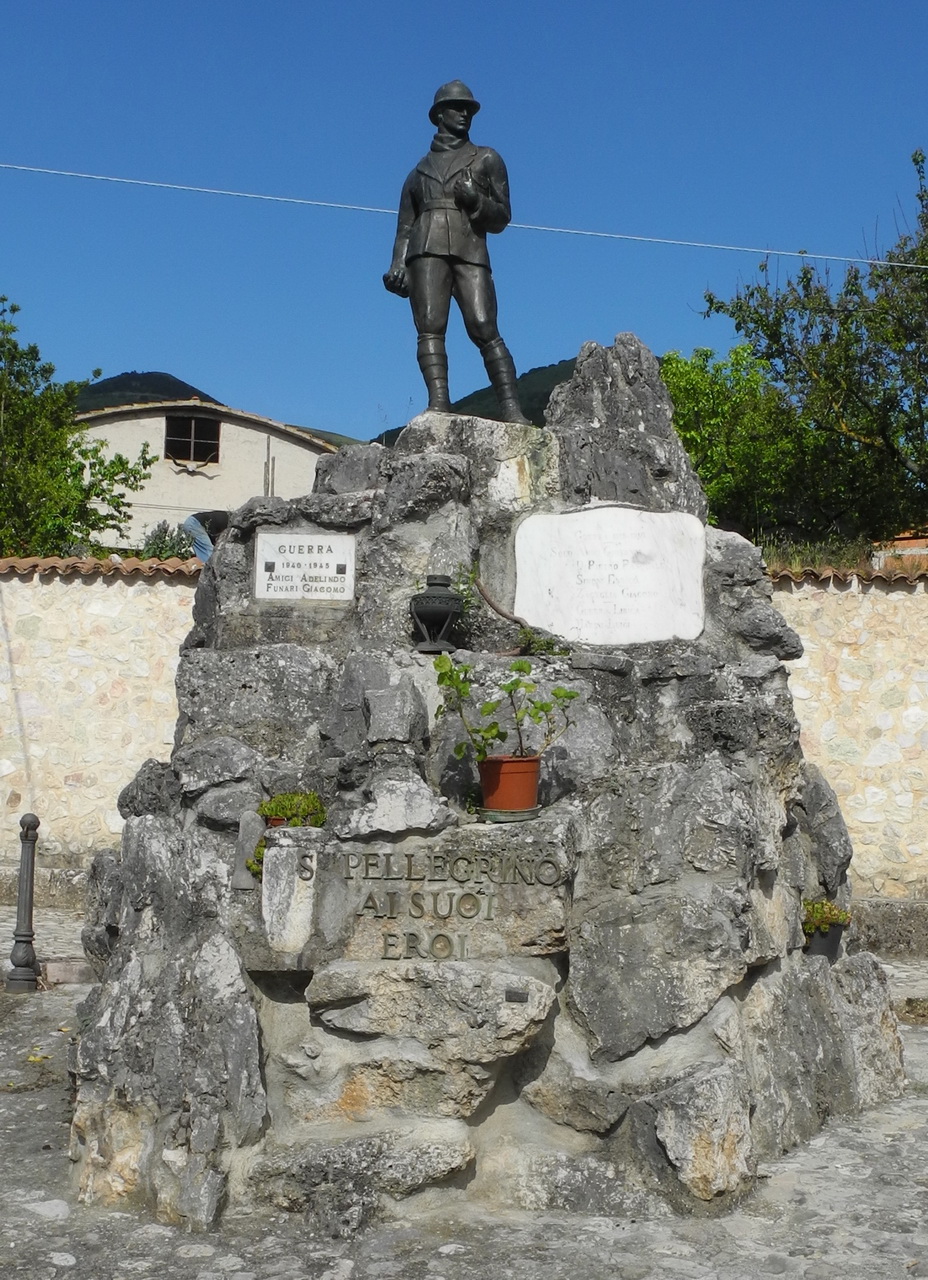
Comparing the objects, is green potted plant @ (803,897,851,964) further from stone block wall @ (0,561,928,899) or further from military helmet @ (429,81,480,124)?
stone block wall @ (0,561,928,899)

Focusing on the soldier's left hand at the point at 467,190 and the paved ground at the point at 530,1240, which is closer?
the paved ground at the point at 530,1240

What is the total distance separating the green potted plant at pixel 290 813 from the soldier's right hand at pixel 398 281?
12.0ft

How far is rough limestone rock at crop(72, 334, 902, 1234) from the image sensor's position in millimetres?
5812

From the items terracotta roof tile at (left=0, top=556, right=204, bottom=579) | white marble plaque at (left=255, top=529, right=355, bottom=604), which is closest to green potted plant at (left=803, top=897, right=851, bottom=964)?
white marble plaque at (left=255, top=529, right=355, bottom=604)

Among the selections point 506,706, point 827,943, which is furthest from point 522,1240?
point 827,943

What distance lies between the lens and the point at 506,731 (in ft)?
22.6

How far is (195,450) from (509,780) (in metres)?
20.5

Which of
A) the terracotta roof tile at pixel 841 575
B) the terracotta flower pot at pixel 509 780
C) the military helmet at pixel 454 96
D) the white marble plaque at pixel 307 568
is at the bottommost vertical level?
the terracotta flower pot at pixel 509 780

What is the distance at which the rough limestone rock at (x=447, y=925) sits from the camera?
5.81 m

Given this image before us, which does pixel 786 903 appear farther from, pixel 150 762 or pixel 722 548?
pixel 150 762

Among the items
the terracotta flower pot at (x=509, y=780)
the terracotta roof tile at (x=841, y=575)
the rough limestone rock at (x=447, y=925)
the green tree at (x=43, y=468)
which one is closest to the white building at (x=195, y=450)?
the green tree at (x=43, y=468)

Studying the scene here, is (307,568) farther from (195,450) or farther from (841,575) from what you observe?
(195,450)

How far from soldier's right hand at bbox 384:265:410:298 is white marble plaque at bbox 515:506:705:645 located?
1.84 m

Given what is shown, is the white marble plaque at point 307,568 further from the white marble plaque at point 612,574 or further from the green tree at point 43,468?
the green tree at point 43,468
